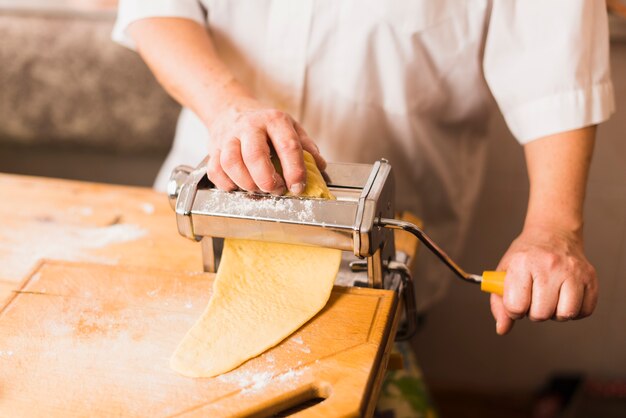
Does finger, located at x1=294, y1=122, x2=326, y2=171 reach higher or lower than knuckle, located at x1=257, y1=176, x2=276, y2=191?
higher

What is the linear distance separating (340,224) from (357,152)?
51 centimetres

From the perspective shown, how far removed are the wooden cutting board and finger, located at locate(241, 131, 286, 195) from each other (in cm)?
15

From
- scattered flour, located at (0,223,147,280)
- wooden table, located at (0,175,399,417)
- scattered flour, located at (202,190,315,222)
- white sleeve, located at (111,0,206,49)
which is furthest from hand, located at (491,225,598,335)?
white sleeve, located at (111,0,206,49)

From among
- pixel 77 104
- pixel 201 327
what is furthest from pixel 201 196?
pixel 77 104

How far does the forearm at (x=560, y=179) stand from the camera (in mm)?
932

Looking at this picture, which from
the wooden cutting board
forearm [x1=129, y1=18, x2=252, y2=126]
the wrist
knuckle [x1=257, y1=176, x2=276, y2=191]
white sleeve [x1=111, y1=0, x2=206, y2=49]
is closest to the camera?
the wooden cutting board

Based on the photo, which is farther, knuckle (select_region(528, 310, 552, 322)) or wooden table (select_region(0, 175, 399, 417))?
knuckle (select_region(528, 310, 552, 322))

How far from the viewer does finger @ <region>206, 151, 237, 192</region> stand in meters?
0.81

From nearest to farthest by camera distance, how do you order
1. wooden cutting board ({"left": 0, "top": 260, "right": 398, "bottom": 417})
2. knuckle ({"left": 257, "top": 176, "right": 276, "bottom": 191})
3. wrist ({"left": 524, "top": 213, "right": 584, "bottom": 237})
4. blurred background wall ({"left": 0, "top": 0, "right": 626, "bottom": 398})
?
wooden cutting board ({"left": 0, "top": 260, "right": 398, "bottom": 417}), knuckle ({"left": 257, "top": 176, "right": 276, "bottom": 191}), wrist ({"left": 524, "top": 213, "right": 584, "bottom": 237}), blurred background wall ({"left": 0, "top": 0, "right": 626, "bottom": 398})

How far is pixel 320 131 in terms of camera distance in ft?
3.95

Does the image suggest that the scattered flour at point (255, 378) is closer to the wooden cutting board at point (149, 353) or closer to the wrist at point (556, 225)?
the wooden cutting board at point (149, 353)

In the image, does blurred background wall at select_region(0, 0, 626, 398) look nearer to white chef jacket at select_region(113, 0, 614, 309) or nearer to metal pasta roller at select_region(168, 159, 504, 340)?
white chef jacket at select_region(113, 0, 614, 309)

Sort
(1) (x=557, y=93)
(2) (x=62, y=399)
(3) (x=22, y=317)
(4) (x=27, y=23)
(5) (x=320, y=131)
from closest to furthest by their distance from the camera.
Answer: (2) (x=62, y=399), (3) (x=22, y=317), (1) (x=557, y=93), (5) (x=320, y=131), (4) (x=27, y=23)

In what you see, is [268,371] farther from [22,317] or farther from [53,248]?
[53,248]
